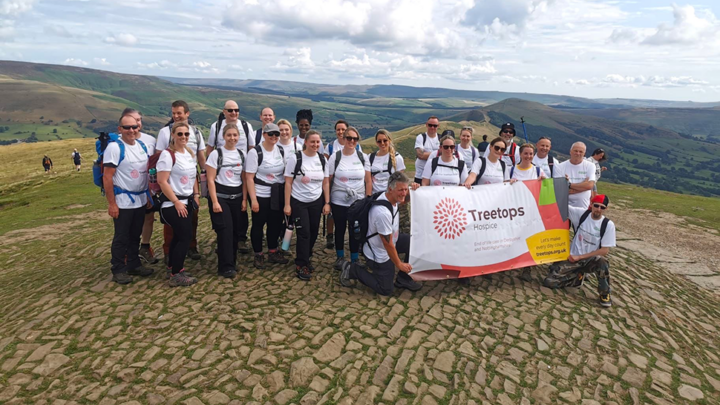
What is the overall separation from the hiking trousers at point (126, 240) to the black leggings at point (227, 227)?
1641 mm

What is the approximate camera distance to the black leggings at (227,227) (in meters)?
8.79

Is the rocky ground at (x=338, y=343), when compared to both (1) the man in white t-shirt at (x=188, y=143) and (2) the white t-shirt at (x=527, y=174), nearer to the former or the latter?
(1) the man in white t-shirt at (x=188, y=143)

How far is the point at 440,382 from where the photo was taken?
626 centimetres

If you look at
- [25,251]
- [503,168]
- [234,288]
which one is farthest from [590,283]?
[25,251]

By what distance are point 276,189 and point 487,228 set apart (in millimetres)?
5410

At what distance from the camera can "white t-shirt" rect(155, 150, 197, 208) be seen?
7.84 metres

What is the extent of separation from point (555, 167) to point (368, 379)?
340 inches

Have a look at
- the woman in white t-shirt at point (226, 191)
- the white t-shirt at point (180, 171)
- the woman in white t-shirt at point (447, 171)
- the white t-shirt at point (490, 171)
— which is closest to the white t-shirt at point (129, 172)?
the white t-shirt at point (180, 171)

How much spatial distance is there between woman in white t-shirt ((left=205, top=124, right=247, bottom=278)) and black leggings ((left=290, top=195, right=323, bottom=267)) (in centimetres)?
134

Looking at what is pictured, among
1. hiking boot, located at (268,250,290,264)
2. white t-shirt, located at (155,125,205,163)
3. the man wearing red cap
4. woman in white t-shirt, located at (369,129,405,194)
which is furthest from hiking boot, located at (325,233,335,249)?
the man wearing red cap

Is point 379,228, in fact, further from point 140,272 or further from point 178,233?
point 140,272

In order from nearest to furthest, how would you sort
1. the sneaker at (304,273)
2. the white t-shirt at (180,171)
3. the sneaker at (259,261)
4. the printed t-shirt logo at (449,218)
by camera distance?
the white t-shirt at (180,171) < the printed t-shirt logo at (449,218) < the sneaker at (304,273) < the sneaker at (259,261)

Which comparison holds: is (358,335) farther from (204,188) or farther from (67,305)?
(67,305)

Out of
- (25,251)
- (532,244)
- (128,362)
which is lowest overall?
(25,251)
